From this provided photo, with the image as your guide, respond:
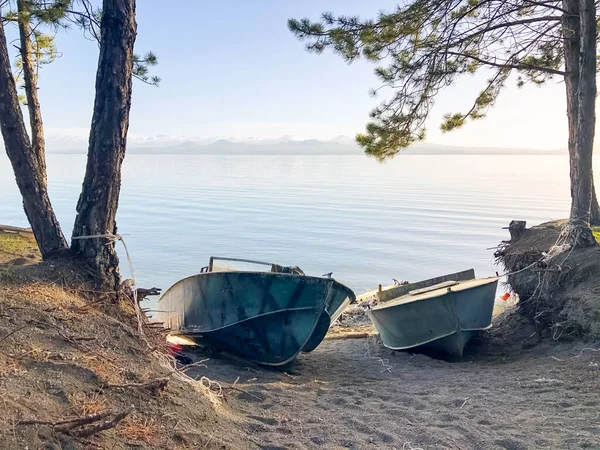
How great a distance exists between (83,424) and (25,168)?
3671 millimetres

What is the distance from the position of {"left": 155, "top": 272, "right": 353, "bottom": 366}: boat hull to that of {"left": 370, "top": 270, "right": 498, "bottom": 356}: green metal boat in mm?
1203

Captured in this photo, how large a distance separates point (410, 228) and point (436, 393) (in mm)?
22777

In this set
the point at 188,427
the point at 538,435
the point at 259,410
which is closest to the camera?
the point at 188,427

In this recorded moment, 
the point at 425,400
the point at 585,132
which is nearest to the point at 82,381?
the point at 425,400

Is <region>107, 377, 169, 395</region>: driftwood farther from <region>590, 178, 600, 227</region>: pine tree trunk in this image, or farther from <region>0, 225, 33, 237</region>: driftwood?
<region>0, 225, 33, 237</region>: driftwood

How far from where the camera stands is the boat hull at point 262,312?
24.0 ft

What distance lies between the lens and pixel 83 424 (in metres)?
3.18

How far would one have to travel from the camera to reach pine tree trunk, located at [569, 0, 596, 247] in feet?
27.8

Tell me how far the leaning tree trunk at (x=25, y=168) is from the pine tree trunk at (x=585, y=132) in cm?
727

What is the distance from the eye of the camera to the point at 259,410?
5004mm

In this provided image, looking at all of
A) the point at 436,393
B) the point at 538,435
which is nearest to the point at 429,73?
the point at 436,393

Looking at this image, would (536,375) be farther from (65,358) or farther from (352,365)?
(65,358)

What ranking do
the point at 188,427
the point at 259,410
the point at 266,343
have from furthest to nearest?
1. the point at 266,343
2. the point at 259,410
3. the point at 188,427

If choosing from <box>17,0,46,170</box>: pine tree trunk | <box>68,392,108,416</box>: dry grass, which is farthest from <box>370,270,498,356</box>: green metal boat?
<box>17,0,46,170</box>: pine tree trunk
